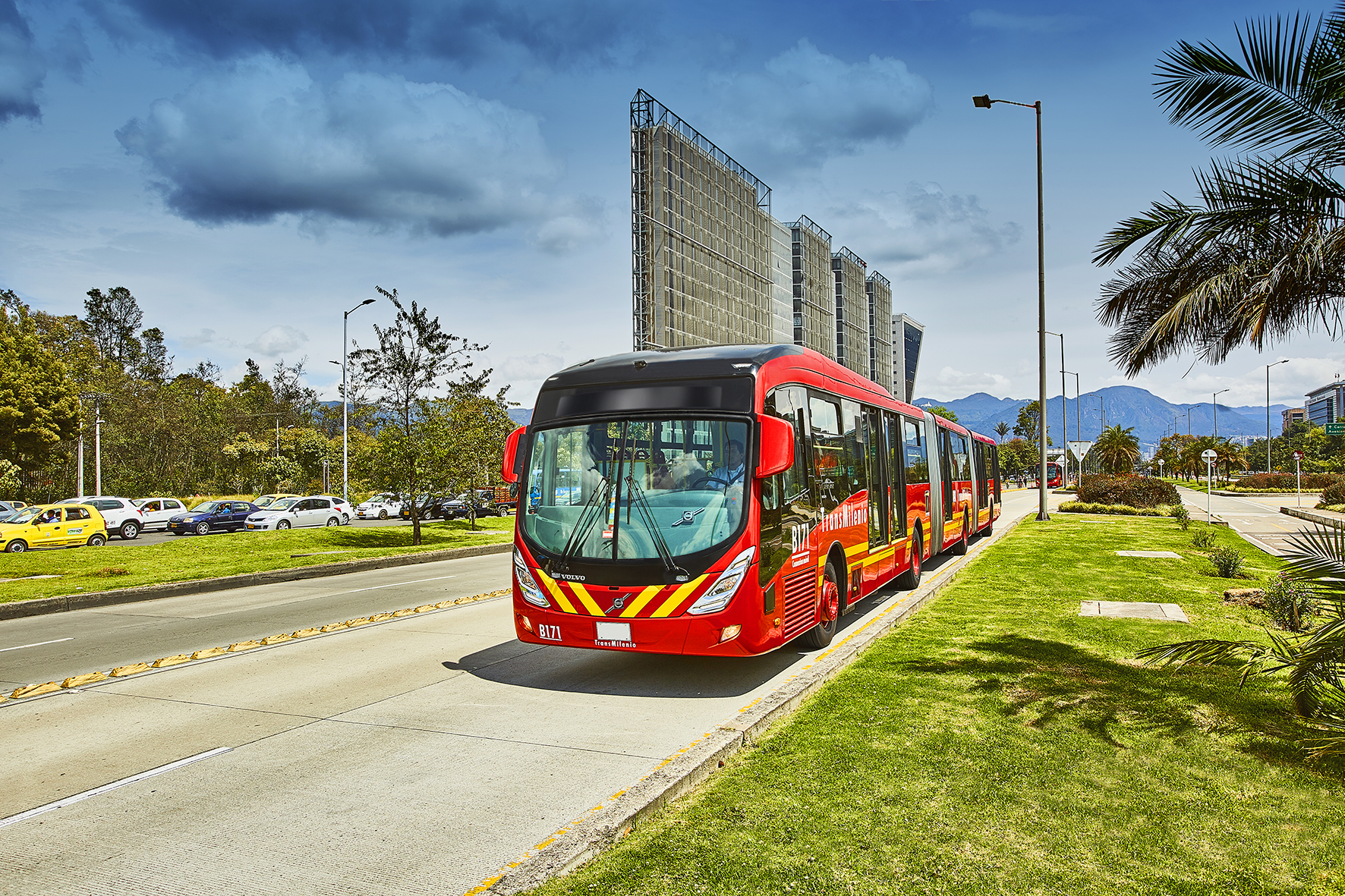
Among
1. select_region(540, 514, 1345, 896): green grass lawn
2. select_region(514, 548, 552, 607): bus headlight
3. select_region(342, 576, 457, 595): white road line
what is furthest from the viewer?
select_region(342, 576, 457, 595): white road line

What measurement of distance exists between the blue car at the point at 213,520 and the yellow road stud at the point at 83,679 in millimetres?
31783

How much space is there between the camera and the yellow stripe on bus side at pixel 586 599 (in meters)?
7.62

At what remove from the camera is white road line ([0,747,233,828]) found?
200 inches

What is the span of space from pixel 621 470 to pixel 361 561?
1506 centimetres

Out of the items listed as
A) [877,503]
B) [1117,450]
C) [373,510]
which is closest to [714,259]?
[1117,450]

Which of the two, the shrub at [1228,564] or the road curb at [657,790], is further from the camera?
the shrub at [1228,564]

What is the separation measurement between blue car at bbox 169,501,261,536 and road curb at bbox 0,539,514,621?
1867cm

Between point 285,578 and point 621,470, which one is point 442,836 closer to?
point 621,470

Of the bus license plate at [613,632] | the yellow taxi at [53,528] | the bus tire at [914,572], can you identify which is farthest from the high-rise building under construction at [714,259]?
the bus license plate at [613,632]

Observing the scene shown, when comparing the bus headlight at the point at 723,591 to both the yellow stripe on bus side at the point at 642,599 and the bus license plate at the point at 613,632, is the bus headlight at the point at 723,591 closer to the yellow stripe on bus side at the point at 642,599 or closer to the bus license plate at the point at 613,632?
the yellow stripe on bus side at the point at 642,599

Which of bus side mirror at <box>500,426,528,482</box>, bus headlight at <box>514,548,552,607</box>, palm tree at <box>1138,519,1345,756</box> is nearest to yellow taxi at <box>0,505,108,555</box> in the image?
bus side mirror at <box>500,426,528,482</box>

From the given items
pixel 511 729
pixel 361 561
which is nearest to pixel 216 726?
pixel 511 729

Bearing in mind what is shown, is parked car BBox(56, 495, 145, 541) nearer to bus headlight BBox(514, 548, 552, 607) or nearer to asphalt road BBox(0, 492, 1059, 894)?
asphalt road BBox(0, 492, 1059, 894)

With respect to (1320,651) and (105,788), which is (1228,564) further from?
(105,788)
